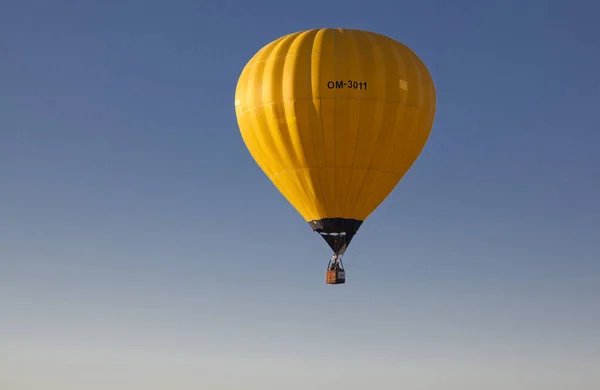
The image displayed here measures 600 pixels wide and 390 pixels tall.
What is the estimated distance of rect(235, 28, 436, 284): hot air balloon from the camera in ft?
183

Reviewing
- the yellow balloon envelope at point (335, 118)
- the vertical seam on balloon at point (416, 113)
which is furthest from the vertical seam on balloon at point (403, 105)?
the vertical seam on balloon at point (416, 113)

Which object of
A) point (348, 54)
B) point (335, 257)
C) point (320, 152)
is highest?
point (348, 54)

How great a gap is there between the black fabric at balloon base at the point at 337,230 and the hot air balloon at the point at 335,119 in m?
0.04

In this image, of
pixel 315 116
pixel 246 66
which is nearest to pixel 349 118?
pixel 315 116

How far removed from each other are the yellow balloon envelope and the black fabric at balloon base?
42 millimetres

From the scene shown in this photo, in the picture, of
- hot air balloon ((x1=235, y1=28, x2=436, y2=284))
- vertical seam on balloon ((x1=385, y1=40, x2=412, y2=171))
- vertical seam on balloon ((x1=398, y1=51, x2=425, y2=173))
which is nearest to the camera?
hot air balloon ((x1=235, y1=28, x2=436, y2=284))

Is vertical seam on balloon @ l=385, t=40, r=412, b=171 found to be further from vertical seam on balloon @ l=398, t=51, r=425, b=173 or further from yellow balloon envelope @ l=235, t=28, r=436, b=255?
vertical seam on balloon @ l=398, t=51, r=425, b=173

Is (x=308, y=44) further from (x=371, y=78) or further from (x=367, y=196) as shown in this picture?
(x=367, y=196)

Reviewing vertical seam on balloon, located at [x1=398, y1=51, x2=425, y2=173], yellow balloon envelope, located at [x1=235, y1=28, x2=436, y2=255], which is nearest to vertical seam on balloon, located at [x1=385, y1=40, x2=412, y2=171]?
yellow balloon envelope, located at [x1=235, y1=28, x2=436, y2=255]

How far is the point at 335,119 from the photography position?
55812mm

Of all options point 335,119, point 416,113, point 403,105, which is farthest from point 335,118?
point 416,113

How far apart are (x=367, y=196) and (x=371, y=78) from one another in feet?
16.9

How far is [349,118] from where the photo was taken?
55750 mm

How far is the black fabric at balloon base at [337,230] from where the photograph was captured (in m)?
57.1
